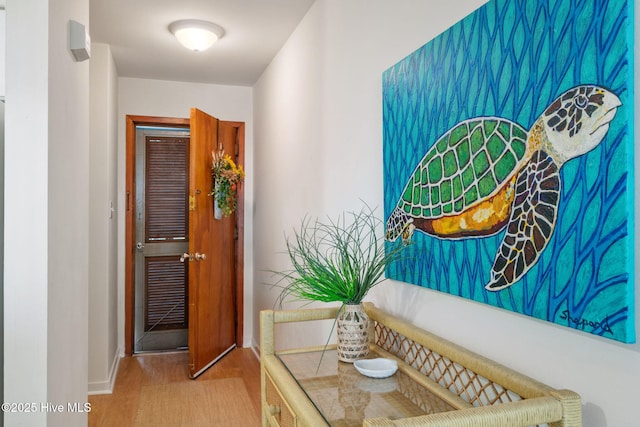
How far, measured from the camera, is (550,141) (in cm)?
101

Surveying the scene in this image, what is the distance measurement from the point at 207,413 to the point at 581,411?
2535 millimetres

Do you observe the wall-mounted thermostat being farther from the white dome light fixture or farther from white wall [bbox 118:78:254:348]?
white wall [bbox 118:78:254:348]

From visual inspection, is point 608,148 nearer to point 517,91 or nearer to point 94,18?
point 517,91

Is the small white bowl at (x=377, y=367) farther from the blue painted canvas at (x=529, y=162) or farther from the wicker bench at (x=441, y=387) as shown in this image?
the blue painted canvas at (x=529, y=162)

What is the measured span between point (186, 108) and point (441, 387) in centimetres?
367

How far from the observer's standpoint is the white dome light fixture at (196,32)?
297 cm

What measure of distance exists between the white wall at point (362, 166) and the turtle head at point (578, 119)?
0.38 metres

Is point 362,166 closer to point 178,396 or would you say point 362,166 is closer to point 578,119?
point 578,119

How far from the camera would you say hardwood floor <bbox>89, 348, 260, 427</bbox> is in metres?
2.90

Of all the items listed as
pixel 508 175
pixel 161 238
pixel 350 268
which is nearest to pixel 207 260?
pixel 161 238

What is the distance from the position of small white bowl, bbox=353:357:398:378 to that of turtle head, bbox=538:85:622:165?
766 millimetres

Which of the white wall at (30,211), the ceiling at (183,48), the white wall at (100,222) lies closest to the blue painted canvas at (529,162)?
the white wall at (30,211)
